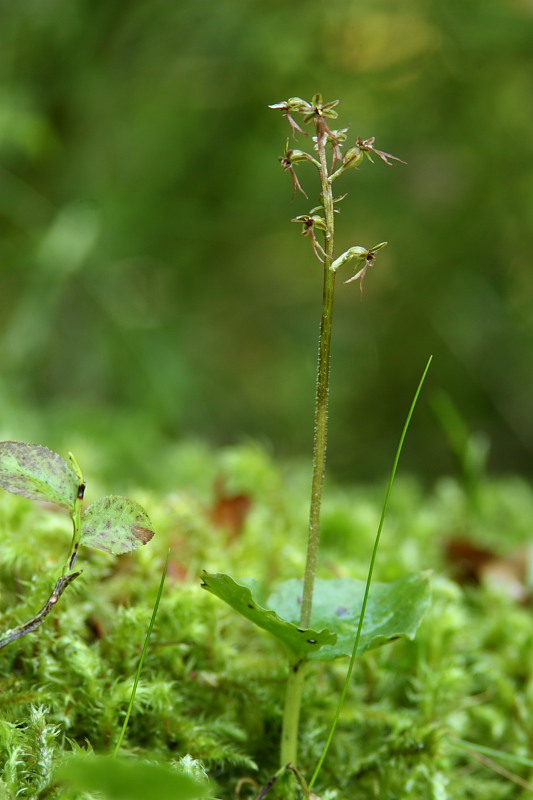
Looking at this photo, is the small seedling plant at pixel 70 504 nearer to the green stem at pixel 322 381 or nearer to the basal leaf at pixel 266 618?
the basal leaf at pixel 266 618

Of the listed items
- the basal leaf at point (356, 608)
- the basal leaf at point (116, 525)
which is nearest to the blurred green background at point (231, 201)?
the basal leaf at point (356, 608)

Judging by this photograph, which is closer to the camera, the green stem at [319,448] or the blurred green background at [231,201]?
the green stem at [319,448]

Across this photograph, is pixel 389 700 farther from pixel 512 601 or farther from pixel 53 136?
pixel 53 136

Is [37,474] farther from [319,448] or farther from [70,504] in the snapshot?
[319,448]

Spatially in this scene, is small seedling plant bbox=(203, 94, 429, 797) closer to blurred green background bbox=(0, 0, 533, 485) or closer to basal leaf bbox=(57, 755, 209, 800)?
basal leaf bbox=(57, 755, 209, 800)

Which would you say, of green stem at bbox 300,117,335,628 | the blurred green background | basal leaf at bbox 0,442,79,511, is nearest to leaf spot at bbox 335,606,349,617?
green stem at bbox 300,117,335,628
